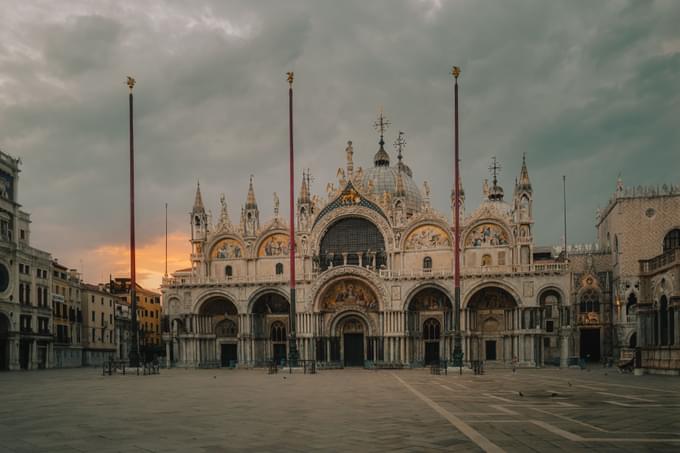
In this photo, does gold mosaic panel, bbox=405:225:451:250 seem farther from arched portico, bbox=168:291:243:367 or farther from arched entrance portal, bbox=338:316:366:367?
arched portico, bbox=168:291:243:367

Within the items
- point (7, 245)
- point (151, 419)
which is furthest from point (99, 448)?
point (7, 245)

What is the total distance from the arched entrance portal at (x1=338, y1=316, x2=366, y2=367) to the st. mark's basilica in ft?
0.39

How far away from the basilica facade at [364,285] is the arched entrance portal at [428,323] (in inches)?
4.0

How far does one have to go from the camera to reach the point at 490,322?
7056cm

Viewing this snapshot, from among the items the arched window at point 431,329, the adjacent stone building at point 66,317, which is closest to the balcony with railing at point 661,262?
the arched window at point 431,329

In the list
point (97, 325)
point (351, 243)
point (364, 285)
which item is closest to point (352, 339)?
point (364, 285)

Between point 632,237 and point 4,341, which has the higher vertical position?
point 632,237

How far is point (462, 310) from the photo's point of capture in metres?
68.8

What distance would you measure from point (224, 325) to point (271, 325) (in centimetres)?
555

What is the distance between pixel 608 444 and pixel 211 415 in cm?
1132

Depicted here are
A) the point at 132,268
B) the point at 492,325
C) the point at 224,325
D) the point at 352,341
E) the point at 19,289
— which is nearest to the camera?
the point at 132,268

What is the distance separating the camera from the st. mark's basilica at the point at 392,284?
68875mm

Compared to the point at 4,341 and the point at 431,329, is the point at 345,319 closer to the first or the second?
the point at 431,329

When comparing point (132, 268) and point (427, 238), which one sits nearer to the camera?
point (132, 268)
